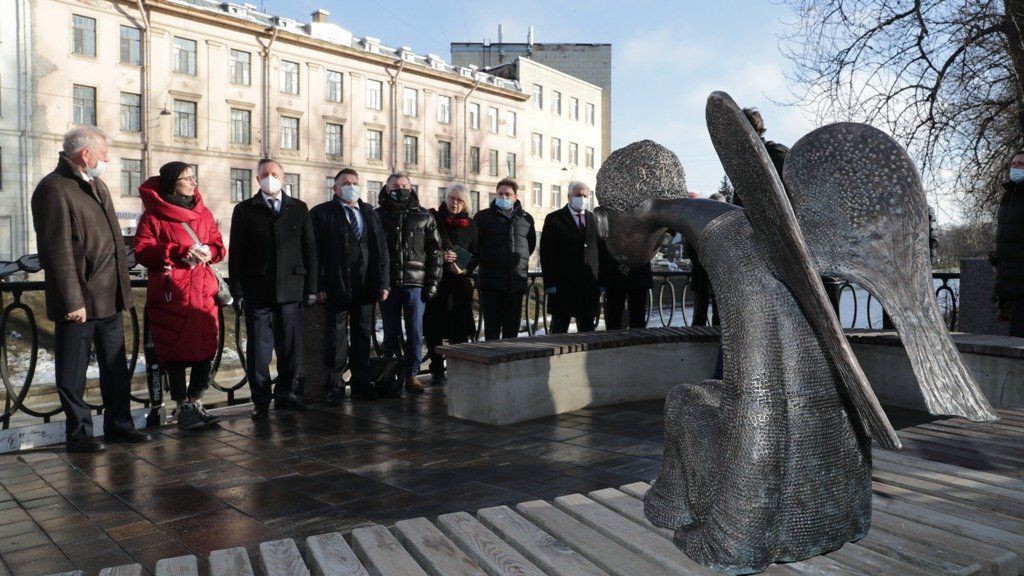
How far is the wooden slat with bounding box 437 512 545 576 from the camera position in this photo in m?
2.41

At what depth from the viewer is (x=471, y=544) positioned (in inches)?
103

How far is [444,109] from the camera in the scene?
52344mm

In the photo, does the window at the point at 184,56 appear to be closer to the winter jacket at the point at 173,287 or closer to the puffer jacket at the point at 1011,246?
the winter jacket at the point at 173,287

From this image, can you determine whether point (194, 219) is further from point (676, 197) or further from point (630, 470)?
point (676, 197)

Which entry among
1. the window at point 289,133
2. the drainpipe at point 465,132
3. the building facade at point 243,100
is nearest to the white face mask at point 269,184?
the building facade at point 243,100

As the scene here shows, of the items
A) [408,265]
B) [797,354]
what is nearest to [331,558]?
[797,354]

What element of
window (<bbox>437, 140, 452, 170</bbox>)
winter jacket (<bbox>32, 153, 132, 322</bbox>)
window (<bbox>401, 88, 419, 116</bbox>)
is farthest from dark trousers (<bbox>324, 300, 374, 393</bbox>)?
window (<bbox>437, 140, 452, 170</bbox>)

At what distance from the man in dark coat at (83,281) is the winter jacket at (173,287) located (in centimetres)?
24

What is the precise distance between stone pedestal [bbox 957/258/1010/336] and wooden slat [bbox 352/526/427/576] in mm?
9767

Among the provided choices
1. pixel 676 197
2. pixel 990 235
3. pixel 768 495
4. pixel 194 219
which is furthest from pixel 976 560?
pixel 990 235

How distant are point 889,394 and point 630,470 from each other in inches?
133

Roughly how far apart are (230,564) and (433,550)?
622mm

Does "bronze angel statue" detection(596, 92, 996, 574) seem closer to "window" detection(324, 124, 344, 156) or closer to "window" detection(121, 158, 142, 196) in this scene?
"window" detection(121, 158, 142, 196)

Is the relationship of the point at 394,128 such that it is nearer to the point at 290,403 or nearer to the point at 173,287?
the point at 290,403
